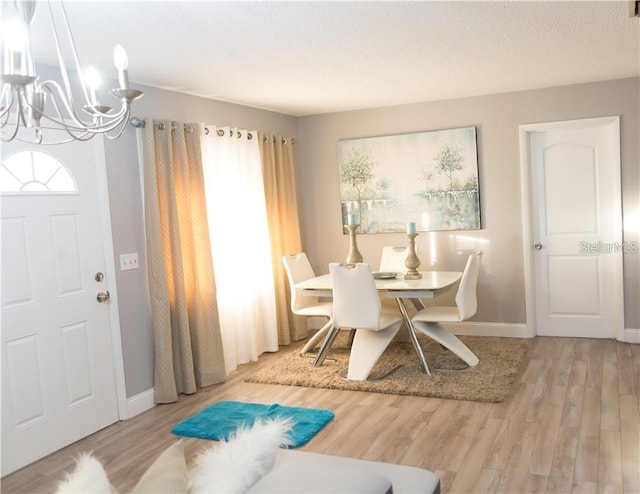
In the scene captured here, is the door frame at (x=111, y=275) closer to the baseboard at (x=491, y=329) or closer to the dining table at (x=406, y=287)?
the dining table at (x=406, y=287)

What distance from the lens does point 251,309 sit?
5320 millimetres

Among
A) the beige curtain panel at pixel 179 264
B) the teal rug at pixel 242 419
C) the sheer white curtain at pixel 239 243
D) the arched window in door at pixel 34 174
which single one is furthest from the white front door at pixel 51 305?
the sheer white curtain at pixel 239 243

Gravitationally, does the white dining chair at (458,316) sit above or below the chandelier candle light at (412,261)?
below

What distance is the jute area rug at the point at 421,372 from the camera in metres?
4.12

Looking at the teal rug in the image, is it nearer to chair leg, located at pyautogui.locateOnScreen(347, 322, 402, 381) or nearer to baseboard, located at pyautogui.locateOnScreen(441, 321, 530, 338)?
chair leg, located at pyautogui.locateOnScreen(347, 322, 402, 381)

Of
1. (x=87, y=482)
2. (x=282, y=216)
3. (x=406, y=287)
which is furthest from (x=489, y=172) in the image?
(x=87, y=482)

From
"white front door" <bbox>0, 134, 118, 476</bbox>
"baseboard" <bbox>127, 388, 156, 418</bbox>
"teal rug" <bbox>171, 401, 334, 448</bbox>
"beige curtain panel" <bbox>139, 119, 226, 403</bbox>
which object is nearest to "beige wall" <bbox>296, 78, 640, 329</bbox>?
"beige curtain panel" <bbox>139, 119, 226, 403</bbox>

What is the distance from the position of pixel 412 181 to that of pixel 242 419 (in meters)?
3.07

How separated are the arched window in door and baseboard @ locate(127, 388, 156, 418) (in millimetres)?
1499

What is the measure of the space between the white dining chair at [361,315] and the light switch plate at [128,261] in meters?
1.41

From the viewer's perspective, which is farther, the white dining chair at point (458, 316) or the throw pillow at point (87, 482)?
the white dining chair at point (458, 316)

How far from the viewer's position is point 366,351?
4.55 m

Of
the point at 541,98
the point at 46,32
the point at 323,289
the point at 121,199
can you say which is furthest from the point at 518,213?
the point at 46,32

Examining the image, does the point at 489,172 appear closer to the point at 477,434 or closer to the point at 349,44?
the point at 349,44
